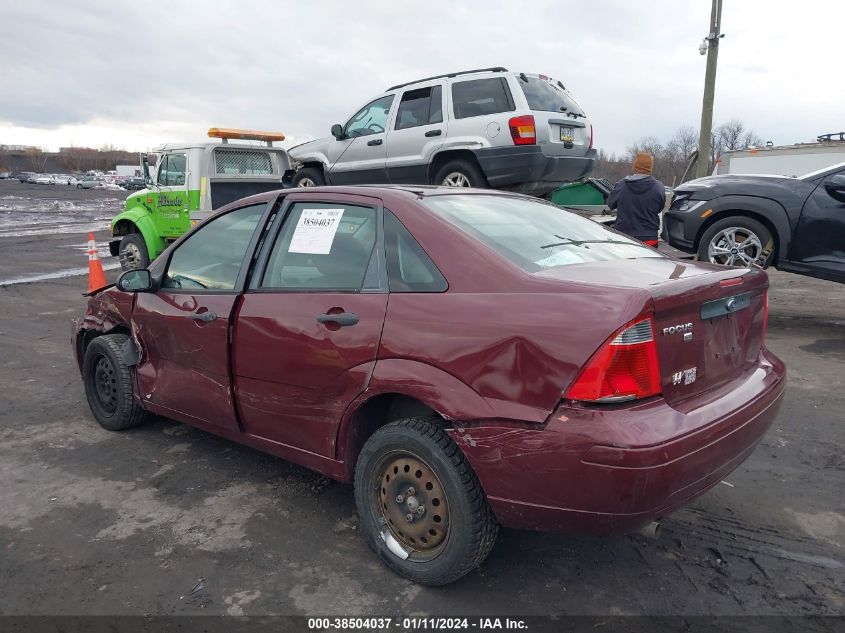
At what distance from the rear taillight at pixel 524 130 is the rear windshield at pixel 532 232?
436cm

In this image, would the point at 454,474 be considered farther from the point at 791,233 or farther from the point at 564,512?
the point at 791,233

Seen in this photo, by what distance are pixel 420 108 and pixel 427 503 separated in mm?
7074

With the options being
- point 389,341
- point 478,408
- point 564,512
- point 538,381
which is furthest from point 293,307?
point 564,512

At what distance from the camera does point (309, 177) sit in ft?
33.1

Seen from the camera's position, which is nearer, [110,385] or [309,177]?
[110,385]

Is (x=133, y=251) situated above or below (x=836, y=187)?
below

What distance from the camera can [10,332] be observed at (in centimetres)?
732

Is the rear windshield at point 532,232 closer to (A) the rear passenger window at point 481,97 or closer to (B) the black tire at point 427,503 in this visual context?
(B) the black tire at point 427,503

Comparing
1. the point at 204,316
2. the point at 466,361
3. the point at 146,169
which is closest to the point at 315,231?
the point at 204,316

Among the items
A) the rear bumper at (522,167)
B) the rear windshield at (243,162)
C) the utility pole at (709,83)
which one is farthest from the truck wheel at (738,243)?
the utility pole at (709,83)

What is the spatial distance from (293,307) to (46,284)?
9.14m

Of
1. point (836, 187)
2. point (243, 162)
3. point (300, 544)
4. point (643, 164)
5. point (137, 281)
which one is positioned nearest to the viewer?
point (300, 544)

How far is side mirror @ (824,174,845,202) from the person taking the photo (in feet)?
22.1

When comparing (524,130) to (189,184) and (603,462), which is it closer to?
(189,184)
